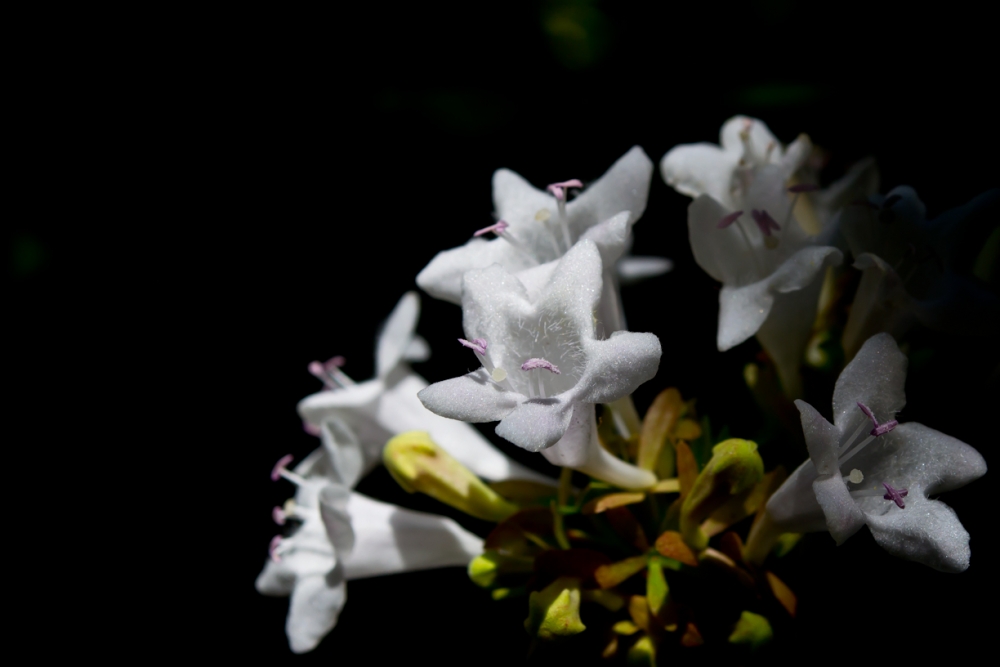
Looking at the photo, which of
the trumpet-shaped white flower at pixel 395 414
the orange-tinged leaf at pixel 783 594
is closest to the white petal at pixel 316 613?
the trumpet-shaped white flower at pixel 395 414

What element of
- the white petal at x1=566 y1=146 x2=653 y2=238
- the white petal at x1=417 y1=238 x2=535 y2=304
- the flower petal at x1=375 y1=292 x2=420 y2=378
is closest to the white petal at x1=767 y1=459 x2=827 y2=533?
the white petal at x1=566 y1=146 x2=653 y2=238

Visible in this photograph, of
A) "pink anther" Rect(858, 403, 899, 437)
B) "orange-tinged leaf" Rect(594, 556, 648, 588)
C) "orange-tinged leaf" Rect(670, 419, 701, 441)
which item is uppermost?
"pink anther" Rect(858, 403, 899, 437)

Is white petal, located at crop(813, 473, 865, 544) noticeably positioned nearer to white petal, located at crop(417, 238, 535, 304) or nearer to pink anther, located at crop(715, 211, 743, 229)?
pink anther, located at crop(715, 211, 743, 229)

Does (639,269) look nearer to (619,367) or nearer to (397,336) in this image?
(397,336)

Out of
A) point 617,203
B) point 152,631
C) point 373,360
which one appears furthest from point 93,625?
point 617,203

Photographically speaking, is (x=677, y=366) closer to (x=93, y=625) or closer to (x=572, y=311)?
(x=572, y=311)

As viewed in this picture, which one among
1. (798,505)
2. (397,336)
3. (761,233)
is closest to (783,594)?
(798,505)
